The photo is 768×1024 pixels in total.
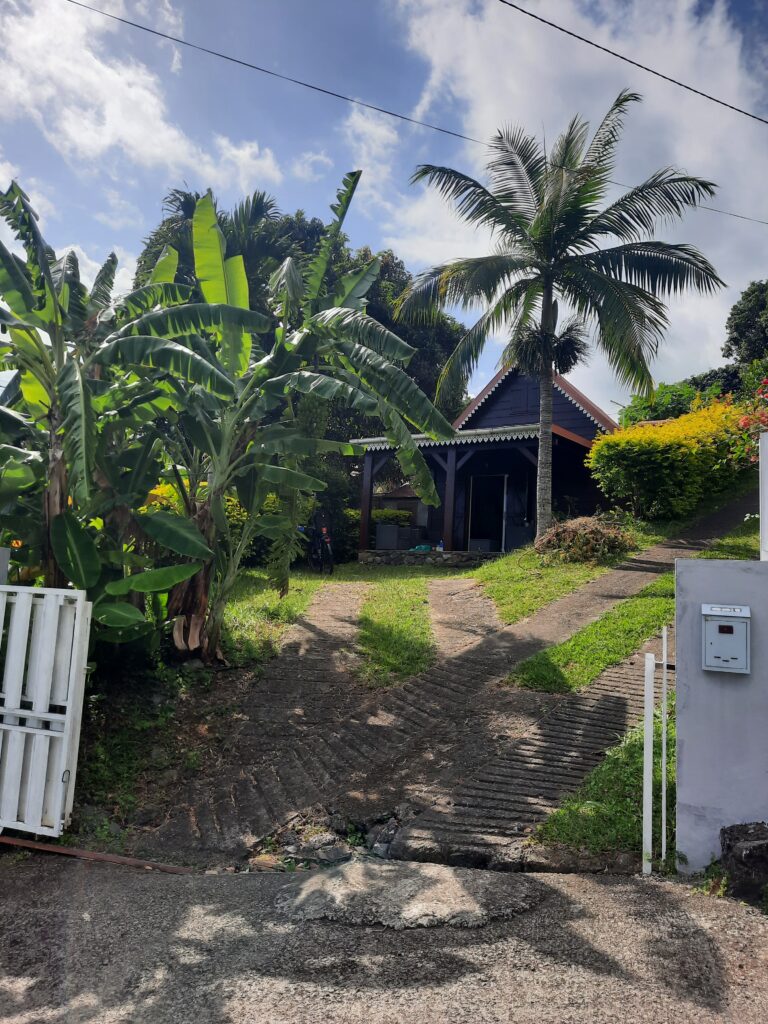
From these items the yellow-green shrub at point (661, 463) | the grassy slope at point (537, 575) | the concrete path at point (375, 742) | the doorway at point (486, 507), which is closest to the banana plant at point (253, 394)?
the concrete path at point (375, 742)

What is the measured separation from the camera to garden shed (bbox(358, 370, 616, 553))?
17.5 meters

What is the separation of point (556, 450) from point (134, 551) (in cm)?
1234

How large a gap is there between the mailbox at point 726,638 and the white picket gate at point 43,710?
12.7 feet

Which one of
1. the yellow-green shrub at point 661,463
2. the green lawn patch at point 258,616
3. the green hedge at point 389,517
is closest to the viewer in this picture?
the green lawn patch at point 258,616

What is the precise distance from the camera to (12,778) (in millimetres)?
4836

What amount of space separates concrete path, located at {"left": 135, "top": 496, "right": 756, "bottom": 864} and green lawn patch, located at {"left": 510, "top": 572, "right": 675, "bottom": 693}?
0.78 feet

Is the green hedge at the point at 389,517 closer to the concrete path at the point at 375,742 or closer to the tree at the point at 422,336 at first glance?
the tree at the point at 422,336

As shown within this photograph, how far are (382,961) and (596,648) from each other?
590 centimetres

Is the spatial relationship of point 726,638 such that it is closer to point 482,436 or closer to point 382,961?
point 382,961

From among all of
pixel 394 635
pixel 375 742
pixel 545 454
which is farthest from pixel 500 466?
pixel 375 742

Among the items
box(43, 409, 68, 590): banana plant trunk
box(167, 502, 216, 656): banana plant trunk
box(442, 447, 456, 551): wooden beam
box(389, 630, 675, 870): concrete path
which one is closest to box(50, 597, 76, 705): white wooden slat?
box(43, 409, 68, 590): banana plant trunk

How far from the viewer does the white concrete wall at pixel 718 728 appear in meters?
4.18

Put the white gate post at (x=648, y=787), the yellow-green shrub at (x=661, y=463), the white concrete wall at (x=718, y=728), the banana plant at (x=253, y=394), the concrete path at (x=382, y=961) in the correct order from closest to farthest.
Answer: the concrete path at (x=382, y=961)
the white concrete wall at (x=718, y=728)
the white gate post at (x=648, y=787)
the banana plant at (x=253, y=394)
the yellow-green shrub at (x=661, y=463)

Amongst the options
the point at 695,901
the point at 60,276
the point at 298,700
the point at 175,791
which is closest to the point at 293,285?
the point at 60,276
